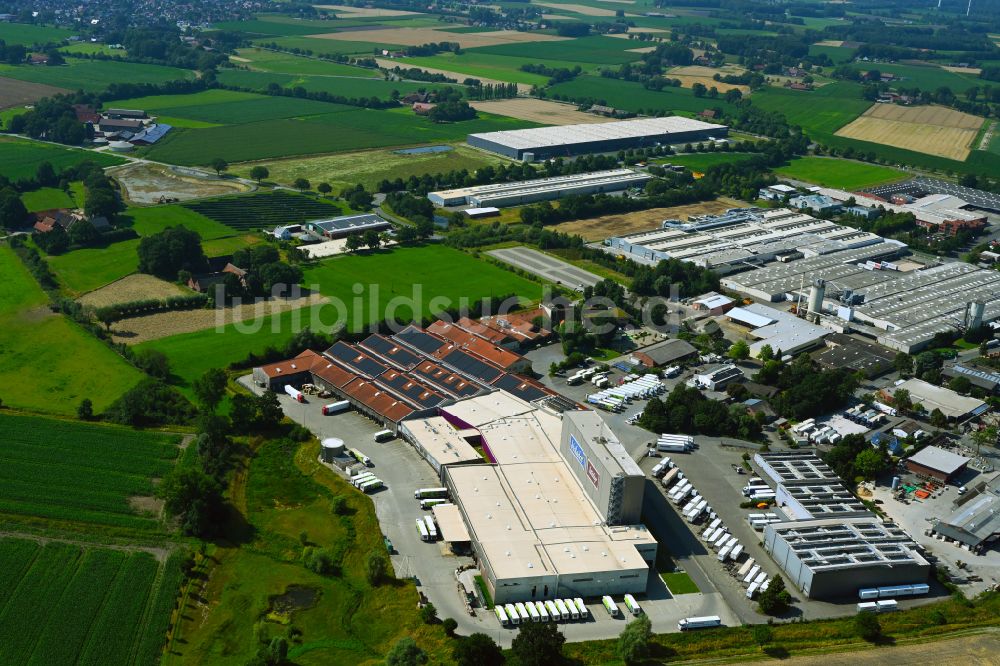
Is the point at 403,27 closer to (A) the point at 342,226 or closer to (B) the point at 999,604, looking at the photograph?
(A) the point at 342,226

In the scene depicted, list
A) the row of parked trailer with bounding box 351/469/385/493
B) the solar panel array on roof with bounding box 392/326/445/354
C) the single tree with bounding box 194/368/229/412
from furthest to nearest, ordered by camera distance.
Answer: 1. the solar panel array on roof with bounding box 392/326/445/354
2. the single tree with bounding box 194/368/229/412
3. the row of parked trailer with bounding box 351/469/385/493

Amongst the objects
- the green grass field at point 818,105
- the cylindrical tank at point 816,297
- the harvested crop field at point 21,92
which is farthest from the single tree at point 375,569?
the harvested crop field at point 21,92

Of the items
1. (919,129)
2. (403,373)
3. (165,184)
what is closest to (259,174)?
(165,184)

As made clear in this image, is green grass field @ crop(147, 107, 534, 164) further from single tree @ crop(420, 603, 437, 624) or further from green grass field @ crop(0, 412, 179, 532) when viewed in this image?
single tree @ crop(420, 603, 437, 624)

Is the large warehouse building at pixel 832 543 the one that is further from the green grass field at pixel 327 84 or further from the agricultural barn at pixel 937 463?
the green grass field at pixel 327 84

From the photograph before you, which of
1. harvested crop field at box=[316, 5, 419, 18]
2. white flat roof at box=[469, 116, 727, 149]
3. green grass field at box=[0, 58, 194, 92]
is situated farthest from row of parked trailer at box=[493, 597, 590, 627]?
harvested crop field at box=[316, 5, 419, 18]

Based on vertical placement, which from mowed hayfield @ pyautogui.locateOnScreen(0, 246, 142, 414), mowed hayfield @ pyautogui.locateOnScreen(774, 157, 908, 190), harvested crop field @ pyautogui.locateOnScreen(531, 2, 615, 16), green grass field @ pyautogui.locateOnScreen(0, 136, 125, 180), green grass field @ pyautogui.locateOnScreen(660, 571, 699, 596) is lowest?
green grass field @ pyautogui.locateOnScreen(660, 571, 699, 596)

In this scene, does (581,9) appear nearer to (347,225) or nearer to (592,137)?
(592,137)
